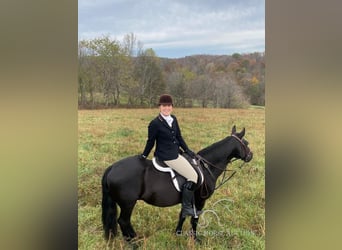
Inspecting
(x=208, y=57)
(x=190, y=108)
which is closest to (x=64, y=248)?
(x=190, y=108)

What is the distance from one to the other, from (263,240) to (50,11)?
1.80 m

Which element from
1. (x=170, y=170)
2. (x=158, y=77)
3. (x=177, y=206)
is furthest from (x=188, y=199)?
(x=158, y=77)

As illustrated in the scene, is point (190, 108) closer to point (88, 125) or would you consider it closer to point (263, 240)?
point (88, 125)

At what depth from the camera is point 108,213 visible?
1.86 metres

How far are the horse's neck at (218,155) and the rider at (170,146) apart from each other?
0.42 feet

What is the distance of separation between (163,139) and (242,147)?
48 cm

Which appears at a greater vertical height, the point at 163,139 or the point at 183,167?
the point at 163,139

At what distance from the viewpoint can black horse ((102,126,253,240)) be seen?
72.2 inches

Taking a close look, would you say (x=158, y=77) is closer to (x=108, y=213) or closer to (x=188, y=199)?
(x=188, y=199)

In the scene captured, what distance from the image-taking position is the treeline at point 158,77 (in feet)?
6.22

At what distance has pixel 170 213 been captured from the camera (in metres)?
1.90

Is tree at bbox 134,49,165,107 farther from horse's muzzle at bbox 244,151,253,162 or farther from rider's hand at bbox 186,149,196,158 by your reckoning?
horse's muzzle at bbox 244,151,253,162

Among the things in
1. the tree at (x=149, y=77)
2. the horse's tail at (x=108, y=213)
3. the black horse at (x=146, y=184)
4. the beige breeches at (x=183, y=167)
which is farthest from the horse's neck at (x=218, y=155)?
the horse's tail at (x=108, y=213)

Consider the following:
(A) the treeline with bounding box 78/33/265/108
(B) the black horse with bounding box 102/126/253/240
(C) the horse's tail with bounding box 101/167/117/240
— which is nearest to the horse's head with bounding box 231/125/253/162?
(B) the black horse with bounding box 102/126/253/240
